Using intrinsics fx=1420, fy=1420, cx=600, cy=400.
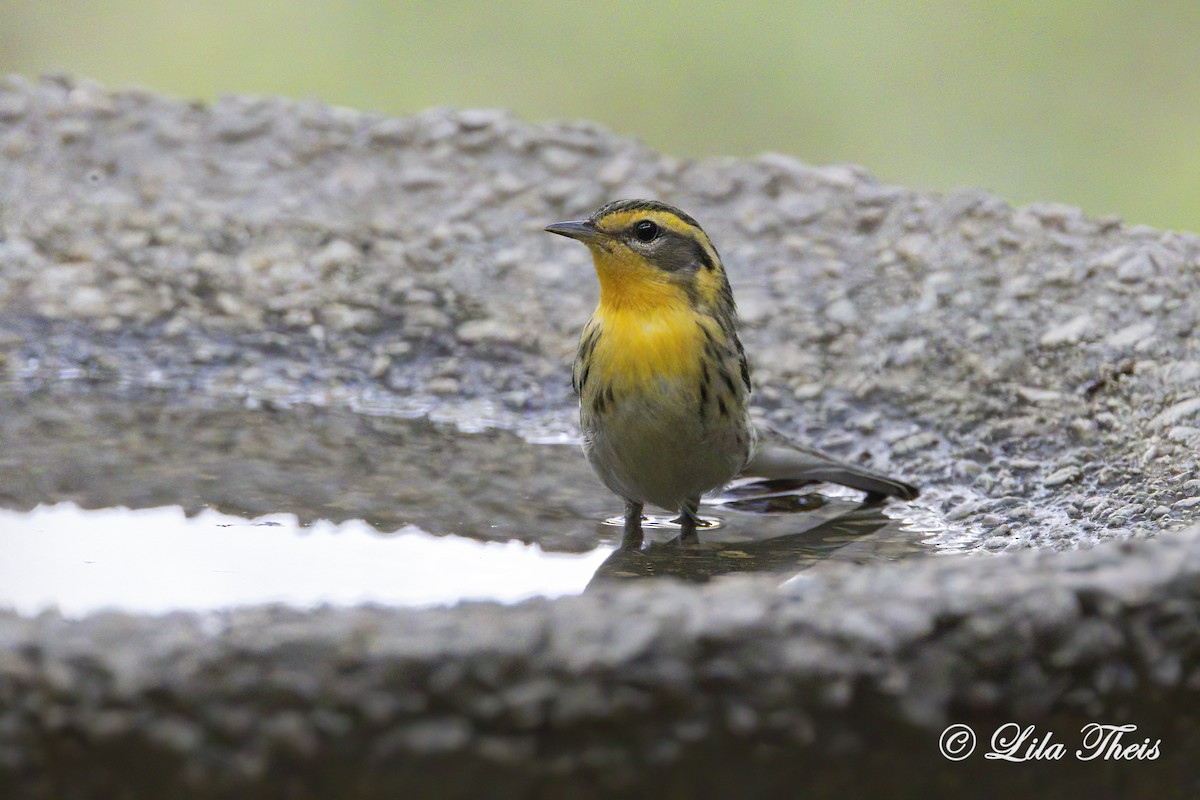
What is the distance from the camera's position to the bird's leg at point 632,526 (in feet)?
17.9

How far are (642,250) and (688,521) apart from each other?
1095mm

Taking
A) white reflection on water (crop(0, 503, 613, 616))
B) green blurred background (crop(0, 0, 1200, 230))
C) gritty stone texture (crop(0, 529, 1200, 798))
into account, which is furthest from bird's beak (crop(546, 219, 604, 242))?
green blurred background (crop(0, 0, 1200, 230))

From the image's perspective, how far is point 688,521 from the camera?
5680 mm

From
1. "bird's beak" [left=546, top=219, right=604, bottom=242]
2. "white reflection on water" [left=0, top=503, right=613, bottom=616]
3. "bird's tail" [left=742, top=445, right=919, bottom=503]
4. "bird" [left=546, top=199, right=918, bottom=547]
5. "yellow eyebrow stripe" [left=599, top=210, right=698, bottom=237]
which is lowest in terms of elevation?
"white reflection on water" [left=0, top=503, right=613, bottom=616]

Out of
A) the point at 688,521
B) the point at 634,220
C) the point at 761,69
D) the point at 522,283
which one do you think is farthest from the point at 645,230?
the point at 761,69

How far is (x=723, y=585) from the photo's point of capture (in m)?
3.19

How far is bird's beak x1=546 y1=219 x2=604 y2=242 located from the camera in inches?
215

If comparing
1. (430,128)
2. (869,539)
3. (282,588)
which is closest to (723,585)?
(282,588)

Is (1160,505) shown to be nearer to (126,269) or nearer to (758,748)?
(758,748)

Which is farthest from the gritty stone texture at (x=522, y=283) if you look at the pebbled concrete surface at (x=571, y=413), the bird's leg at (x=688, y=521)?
the bird's leg at (x=688, y=521)

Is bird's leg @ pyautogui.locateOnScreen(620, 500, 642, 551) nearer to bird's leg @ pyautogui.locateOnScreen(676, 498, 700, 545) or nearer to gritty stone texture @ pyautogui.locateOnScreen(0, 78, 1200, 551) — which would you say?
bird's leg @ pyautogui.locateOnScreen(676, 498, 700, 545)

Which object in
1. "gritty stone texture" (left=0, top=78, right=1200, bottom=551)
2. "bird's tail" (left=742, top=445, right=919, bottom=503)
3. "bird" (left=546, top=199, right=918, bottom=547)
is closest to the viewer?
"bird" (left=546, top=199, right=918, bottom=547)

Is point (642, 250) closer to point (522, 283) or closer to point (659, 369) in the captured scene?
point (659, 369)

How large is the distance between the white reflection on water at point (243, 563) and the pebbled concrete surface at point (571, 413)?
4.76 ft
